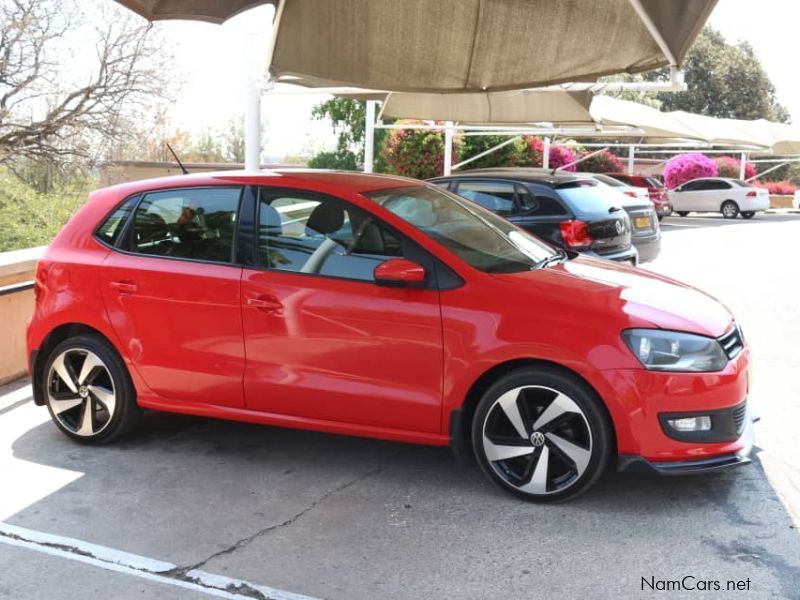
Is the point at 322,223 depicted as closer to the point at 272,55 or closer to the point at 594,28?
the point at 272,55

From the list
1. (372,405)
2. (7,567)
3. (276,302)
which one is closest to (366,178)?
(276,302)

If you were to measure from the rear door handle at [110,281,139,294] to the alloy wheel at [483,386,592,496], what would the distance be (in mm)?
2200

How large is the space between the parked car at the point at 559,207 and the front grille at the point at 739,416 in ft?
16.8

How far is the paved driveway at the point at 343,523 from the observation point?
3826mm

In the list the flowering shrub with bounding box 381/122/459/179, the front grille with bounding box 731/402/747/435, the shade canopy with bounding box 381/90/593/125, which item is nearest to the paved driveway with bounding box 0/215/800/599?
the front grille with bounding box 731/402/747/435

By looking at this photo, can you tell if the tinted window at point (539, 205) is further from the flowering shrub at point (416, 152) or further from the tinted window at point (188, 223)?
the flowering shrub at point (416, 152)

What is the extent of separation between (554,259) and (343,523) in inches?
78.7

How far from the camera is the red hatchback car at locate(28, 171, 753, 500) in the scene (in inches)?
173

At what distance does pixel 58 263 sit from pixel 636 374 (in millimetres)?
3462

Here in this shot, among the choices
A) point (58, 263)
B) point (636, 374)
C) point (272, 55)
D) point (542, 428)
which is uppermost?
point (272, 55)

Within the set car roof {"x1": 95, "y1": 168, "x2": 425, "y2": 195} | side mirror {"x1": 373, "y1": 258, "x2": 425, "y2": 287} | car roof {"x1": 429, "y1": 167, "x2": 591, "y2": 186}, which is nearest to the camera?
side mirror {"x1": 373, "y1": 258, "x2": 425, "y2": 287}

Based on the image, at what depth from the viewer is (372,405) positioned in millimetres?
4785

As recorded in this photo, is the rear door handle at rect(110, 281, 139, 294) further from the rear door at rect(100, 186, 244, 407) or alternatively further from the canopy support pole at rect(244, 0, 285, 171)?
the canopy support pole at rect(244, 0, 285, 171)

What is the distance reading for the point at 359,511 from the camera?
14.9 ft
